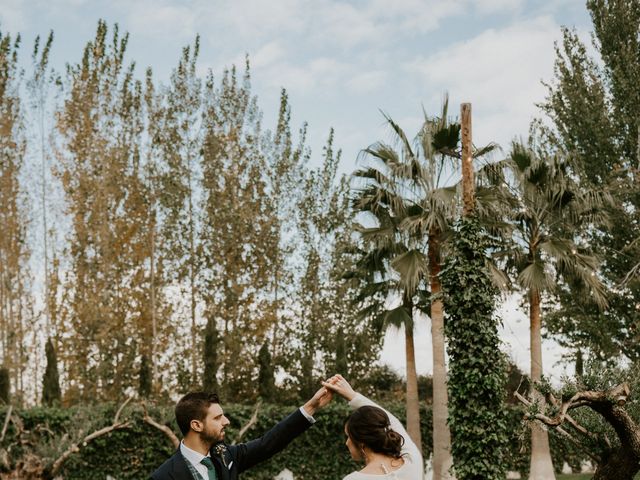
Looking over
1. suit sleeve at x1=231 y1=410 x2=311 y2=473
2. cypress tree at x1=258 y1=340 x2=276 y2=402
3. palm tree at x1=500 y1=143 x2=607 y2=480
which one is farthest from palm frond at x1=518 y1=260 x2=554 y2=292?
suit sleeve at x1=231 y1=410 x2=311 y2=473

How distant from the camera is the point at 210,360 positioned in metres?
22.7

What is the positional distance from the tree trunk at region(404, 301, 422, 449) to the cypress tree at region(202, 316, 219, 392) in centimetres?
550

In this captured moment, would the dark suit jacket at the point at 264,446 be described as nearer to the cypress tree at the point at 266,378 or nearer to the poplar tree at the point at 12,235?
the cypress tree at the point at 266,378

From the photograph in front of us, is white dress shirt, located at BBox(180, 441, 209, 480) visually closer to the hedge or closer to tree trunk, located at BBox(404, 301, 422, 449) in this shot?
the hedge

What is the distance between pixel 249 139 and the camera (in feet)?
97.8

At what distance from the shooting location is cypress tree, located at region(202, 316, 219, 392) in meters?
22.5

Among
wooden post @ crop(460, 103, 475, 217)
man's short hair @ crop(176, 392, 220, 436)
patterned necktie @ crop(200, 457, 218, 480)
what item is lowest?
patterned necktie @ crop(200, 457, 218, 480)

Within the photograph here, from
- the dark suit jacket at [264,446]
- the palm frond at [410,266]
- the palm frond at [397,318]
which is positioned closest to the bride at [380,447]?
the dark suit jacket at [264,446]

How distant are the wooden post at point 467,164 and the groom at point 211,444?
41.1 ft

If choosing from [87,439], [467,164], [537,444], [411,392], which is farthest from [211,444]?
[411,392]

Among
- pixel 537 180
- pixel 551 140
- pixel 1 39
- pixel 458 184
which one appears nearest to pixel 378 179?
pixel 458 184

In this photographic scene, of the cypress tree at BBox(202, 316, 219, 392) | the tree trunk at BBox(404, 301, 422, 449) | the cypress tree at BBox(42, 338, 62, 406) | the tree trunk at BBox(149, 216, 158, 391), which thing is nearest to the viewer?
the tree trunk at BBox(404, 301, 422, 449)

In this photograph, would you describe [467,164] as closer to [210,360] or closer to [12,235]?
[210,360]

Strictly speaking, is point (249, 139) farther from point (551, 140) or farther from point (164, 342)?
point (551, 140)
